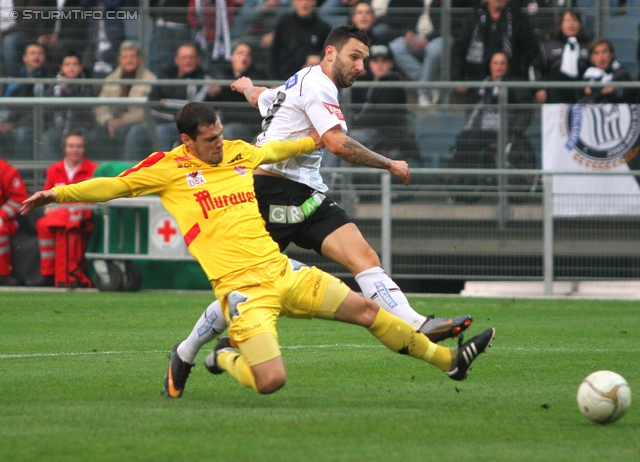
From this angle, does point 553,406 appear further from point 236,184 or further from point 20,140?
point 20,140

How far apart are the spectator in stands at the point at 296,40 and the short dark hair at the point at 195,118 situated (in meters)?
8.33

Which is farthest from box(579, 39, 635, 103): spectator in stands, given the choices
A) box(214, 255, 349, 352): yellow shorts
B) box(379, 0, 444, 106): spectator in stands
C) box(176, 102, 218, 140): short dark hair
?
box(176, 102, 218, 140): short dark hair

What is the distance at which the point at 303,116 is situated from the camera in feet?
22.8

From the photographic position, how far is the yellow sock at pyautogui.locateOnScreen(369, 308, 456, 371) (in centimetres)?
586

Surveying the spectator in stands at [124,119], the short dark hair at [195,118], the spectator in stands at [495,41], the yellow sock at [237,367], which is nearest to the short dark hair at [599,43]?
the spectator in stands at [495,41]

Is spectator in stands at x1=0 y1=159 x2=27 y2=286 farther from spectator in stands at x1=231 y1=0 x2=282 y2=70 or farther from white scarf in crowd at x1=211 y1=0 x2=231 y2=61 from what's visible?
spectator in stands at x1=231 y1=0 x2=282 y2=70

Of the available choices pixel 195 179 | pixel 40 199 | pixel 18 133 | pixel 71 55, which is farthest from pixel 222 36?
pixel 40 199

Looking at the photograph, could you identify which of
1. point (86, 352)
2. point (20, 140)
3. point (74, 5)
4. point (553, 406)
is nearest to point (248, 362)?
point (553, 406)

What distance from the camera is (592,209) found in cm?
1253

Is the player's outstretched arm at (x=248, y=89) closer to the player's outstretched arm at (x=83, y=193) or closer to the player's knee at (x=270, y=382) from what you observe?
the player's outstretched arm at (x=83, y=193)

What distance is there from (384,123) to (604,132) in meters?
2.83

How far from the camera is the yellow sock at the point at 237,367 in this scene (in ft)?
18.2

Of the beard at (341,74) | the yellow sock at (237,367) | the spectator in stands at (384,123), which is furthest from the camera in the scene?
the spectator in stands at (384,123)

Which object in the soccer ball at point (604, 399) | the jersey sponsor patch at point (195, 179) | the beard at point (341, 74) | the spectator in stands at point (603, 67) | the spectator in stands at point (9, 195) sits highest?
the spectator in stands at point (603, 67)
